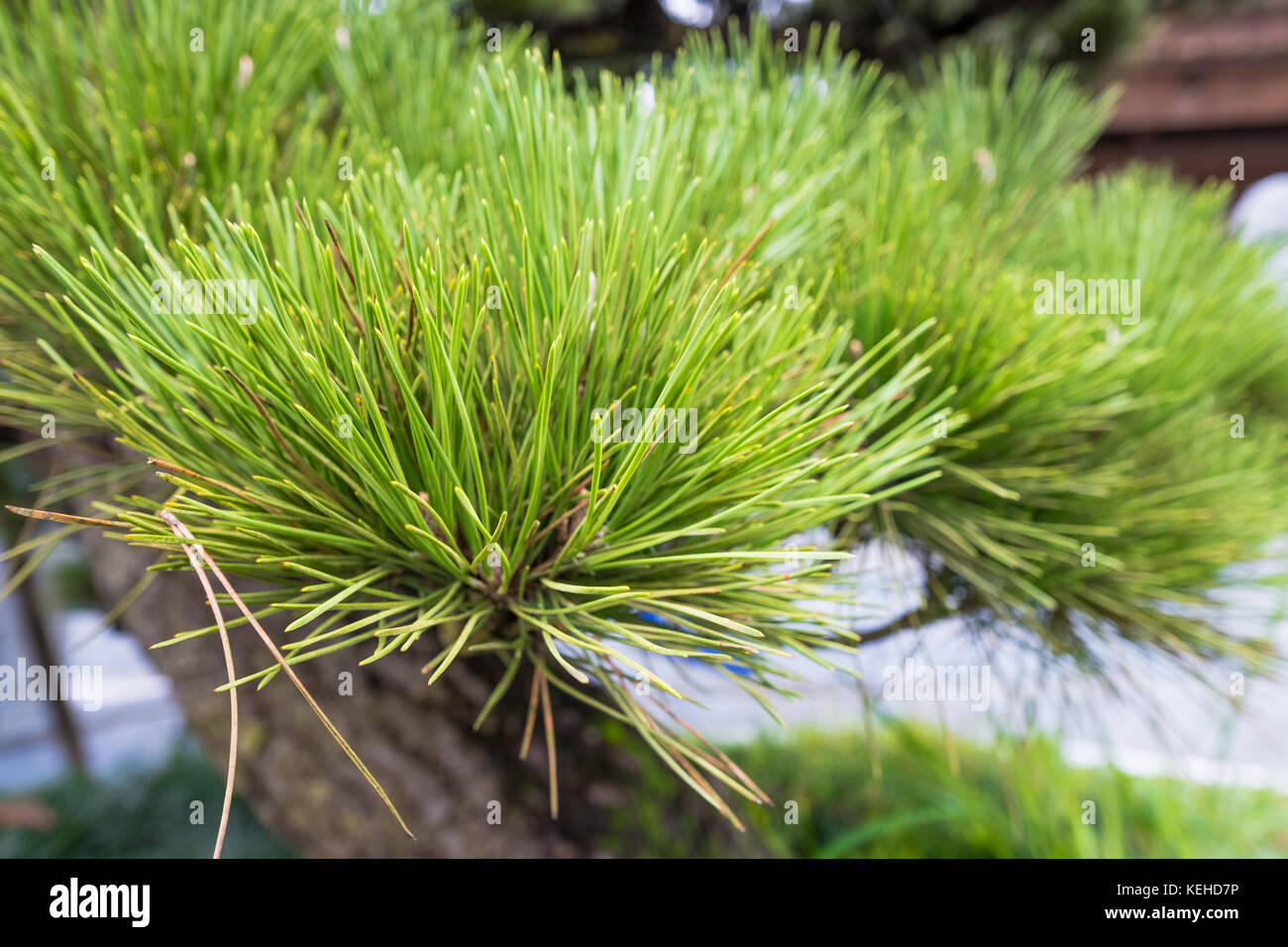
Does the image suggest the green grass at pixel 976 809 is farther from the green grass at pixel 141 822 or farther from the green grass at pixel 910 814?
the green grass at pixel 141 822

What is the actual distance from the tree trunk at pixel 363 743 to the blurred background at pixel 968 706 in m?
0.04

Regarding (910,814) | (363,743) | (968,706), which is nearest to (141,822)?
(363,743)

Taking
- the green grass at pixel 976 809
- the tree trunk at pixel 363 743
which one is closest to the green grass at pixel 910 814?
the green grass at pixel 976 809

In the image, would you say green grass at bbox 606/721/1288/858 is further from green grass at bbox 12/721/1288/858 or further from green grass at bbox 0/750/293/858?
green grass at bbox 0/750/293/858

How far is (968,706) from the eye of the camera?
958mm

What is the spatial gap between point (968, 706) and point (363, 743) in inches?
32.1

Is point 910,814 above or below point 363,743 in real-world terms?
below

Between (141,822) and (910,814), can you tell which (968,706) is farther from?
(141,822)

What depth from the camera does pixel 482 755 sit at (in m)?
0.47

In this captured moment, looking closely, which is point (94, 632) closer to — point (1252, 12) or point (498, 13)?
point (498, 13)

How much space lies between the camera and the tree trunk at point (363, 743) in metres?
0.46

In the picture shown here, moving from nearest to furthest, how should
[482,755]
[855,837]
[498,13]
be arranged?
1. [482,755]
2. [498,13]
3. [855,837]
